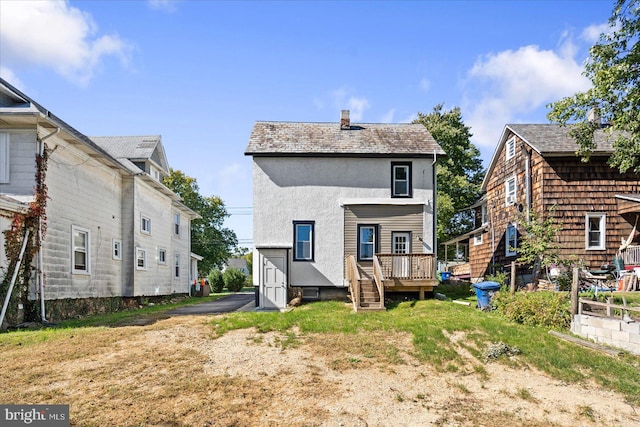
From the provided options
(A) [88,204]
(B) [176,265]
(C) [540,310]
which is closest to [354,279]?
(C) [540,310]

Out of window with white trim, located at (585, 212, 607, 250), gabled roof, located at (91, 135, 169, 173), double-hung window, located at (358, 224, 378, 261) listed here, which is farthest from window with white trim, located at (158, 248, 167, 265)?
window with white trim, located at (585, 212, 607, 250)

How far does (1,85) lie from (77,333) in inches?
314

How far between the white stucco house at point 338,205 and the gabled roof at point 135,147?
28.3 ft

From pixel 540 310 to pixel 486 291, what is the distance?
2131 mm

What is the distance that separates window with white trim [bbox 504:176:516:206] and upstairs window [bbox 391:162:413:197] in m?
7.70

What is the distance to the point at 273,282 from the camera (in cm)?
1750

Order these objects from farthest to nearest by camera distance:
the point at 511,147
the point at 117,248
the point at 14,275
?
the point at 511,147, the point at 117,248, the point at 14,275

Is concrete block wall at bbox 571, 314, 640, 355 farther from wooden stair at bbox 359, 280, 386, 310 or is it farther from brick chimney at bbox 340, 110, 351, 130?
brick chimney at bbox 340, 110, 351, 130

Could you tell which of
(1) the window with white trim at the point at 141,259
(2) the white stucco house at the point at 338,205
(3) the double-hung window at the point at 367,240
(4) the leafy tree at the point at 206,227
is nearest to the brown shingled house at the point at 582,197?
(2) the white stucco house at the point at 338,205

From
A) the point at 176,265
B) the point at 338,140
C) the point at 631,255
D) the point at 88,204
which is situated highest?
the point at 338,140

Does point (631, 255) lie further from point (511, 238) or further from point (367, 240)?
point (367, 240)

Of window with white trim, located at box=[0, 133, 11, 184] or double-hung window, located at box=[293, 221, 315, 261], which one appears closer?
window with white trim, located at box=[0, 133, 11, 184]

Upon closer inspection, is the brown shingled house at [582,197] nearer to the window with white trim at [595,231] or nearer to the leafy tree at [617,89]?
the window with white trim at [595,231]

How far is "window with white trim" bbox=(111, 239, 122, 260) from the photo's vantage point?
65.9 ft
